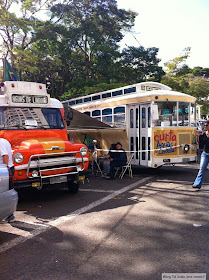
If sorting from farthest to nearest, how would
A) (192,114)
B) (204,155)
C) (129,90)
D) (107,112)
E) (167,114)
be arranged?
1. (107,112)
2. (129,90)
3. (192,114)
4. (167,114)
5. (204,155)

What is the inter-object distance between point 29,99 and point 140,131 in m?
4.34

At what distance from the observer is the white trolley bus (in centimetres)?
953

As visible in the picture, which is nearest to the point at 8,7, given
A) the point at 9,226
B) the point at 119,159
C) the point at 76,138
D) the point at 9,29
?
the point at 9,29

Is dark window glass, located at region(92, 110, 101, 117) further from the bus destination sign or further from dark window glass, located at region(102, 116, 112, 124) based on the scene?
the bus destination sign

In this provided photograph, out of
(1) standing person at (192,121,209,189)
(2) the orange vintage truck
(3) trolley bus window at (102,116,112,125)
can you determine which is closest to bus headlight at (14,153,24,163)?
(2) the orange vintage truck

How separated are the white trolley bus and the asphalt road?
7.64 feet

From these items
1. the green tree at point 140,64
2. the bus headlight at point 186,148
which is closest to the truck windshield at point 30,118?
the bus headlight at point 186,148

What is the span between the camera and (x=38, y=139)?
699 centimetres

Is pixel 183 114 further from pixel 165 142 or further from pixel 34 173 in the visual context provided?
pixel 34 173

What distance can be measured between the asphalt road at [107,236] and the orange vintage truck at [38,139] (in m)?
0.66

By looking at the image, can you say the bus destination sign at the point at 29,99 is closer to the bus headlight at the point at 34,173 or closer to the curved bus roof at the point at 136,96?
the bus headlight at the point at 34,173

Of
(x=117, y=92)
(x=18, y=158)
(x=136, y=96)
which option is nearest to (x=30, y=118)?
(x=18, y=158)

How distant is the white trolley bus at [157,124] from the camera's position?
9531mm

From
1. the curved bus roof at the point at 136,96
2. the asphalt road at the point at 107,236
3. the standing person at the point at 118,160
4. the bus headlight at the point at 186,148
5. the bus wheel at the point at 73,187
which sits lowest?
the asphalt road at the point at 107,236
